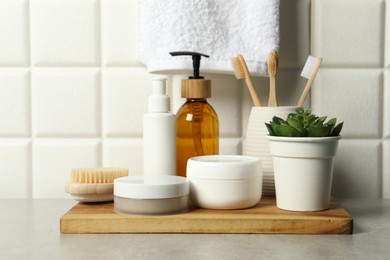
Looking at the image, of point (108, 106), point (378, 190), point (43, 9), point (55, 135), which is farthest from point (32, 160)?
point (378, 190)

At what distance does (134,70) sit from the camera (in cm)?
92

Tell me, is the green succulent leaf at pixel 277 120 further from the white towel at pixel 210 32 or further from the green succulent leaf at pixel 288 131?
the white towel at pixel 210 32

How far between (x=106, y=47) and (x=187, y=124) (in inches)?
8.6

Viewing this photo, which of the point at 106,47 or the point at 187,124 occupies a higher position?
the point at 106,47

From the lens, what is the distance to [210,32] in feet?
2.79

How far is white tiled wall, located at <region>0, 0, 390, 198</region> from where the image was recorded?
0.91 m

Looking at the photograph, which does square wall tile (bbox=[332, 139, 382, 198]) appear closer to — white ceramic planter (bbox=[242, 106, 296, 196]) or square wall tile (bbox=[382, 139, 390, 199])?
square wall tile (bbox=[382, 139, 390, 199])

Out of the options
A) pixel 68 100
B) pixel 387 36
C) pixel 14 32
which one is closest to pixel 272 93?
pixel 387 36

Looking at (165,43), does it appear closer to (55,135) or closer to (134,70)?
Answer: (134,70)

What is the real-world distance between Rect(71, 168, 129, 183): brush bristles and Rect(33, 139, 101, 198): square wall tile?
15 centimetres

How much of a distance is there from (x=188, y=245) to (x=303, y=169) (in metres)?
0.19

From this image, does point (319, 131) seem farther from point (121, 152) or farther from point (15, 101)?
point (15, 101)

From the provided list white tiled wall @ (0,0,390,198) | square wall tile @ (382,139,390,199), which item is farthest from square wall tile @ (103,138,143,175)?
square wall tile @ (382,139,390,199)

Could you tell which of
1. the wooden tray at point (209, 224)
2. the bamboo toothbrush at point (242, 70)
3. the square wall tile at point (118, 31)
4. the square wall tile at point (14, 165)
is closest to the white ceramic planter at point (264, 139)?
the bamboo toothbrush at point (242, 70)
